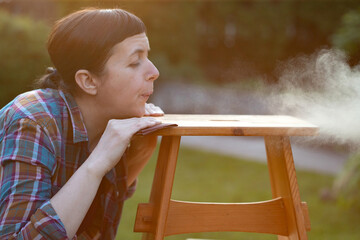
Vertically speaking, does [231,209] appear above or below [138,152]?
below

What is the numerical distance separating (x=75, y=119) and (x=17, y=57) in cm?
388

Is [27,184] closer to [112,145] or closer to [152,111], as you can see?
[112,145]

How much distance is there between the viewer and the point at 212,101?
871 cm

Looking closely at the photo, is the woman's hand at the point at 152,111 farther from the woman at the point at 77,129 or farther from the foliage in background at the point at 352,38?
the foliage in background at the point at 352,38

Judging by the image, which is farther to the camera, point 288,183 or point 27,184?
point 288,183

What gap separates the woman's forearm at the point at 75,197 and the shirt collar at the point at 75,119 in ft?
0.66

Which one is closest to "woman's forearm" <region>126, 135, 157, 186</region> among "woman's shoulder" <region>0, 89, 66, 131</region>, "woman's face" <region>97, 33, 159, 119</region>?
"woman's face" <region>97, 33, 159, 119</region>

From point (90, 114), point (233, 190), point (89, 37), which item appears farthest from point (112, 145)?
point (233, 190)

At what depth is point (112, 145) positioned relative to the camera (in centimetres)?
170

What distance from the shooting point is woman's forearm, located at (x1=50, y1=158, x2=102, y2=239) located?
1.61m

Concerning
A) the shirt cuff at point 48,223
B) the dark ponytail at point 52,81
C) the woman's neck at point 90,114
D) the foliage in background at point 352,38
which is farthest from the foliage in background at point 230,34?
the shirt cuff at point 48,223

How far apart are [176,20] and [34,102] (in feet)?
27.1

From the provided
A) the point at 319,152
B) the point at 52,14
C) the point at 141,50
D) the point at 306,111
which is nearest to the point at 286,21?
the point at 319,152

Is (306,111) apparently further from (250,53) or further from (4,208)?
(250,53)
